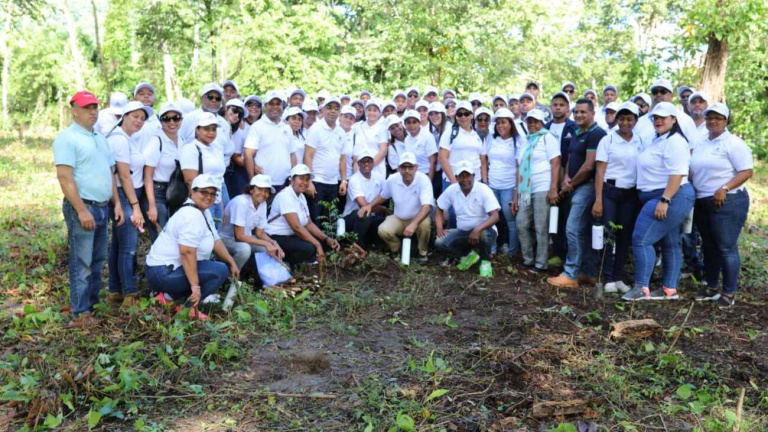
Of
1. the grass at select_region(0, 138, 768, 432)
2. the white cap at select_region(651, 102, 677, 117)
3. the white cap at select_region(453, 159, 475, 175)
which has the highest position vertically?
the white cap at select_region(651, 102, 677, 117)

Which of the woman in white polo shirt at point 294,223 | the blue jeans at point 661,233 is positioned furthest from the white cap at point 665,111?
the woman in white polo shirt at point 294,223

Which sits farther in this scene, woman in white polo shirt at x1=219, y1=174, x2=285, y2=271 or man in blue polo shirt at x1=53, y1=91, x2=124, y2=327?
woman in white polo shirt at x1=219, y1=174, x2=285, y2=271

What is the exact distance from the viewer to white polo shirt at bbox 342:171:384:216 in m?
8.12

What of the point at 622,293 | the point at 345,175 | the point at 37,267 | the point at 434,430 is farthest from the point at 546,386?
the point at 37,267

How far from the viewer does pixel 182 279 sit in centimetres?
552

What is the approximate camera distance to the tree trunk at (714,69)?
31.3ft

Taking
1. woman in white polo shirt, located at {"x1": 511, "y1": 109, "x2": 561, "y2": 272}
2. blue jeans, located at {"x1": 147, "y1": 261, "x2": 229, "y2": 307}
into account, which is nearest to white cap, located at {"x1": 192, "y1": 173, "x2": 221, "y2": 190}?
blue jeans, located at {"x1": 147, "y1": 261, "x2": 229, "y2": 307}

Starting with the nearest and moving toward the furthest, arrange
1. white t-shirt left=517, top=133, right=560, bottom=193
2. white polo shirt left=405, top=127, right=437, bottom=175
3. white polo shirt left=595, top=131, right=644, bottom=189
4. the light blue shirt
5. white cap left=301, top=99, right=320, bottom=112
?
the light blue shirt
white polo shirt left=595, top=131, right=644, bottom=189
white t-shirt left=517, top=133, right=560, bottom=193
white polo shirt left=405, top=127, right=437, bottom=175
white cap left=301, top=99, right=320, bottom=112

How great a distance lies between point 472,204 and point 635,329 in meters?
2.82

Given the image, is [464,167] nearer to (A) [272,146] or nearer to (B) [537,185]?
(B) [537,185]

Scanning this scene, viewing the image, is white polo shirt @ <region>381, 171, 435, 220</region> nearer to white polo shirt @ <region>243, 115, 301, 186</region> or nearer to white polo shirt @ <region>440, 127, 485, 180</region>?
white polo shirt @ <region>440, 127, 485, 180</region>

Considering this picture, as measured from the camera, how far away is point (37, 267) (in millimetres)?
7270

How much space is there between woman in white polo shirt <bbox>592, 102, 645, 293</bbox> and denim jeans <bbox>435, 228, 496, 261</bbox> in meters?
1.30

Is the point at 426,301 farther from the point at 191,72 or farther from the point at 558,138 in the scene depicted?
the point at 191,72
